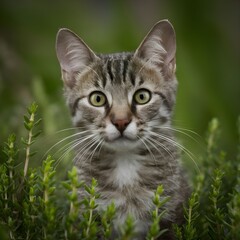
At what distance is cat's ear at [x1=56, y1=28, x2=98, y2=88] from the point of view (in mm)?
2137

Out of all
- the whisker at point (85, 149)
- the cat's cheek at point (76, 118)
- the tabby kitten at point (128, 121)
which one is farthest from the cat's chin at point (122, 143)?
the cat's cheek at point (76, 118)

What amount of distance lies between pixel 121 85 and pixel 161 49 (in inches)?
11.1

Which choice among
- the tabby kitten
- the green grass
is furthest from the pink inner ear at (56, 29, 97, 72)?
the green grass

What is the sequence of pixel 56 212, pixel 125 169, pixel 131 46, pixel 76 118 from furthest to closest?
pixel 131 46 → pixel 76 118 → pixel 125 169 → pixel 56 212

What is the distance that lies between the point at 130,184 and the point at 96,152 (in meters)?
0.19

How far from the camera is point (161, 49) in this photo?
2170 mm

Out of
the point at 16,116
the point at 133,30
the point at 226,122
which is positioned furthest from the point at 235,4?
the point at 16,116

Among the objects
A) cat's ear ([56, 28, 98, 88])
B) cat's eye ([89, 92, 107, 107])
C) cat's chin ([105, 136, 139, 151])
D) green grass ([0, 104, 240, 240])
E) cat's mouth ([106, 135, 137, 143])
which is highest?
cat's ear ([56, 28, 98, 88])

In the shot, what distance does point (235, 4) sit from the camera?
5477 millimetres

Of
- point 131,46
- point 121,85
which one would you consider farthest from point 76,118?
point 131,46

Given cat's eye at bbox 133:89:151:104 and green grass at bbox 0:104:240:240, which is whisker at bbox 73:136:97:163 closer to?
cat's eye at bbox 133:89:151:104

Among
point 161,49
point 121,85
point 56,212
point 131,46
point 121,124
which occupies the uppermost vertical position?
point 131,46

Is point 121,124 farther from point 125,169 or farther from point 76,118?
point 76,118

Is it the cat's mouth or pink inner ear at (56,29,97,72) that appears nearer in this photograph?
the cat's mouth
